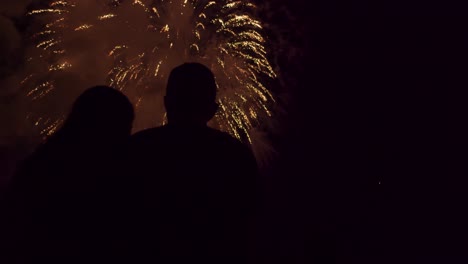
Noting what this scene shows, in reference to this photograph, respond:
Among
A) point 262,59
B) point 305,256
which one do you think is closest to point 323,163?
point 305,256

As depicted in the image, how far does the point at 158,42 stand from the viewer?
734cm

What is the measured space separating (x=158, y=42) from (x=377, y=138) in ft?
28.6

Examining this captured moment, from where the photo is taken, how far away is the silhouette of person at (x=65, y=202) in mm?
1847

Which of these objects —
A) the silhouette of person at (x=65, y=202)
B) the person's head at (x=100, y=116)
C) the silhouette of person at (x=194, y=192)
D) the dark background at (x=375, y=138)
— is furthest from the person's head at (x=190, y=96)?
the dark background at (x=375, y=138)

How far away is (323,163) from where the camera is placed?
→ 14.1 metres

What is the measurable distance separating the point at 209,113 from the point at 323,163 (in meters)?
12.2

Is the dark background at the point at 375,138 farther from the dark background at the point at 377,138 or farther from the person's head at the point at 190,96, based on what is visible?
the person's head at the point at 190,96

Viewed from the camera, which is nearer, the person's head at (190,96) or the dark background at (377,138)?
the person's head at (190,96)

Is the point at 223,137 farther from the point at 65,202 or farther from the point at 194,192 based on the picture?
the point at 65,202

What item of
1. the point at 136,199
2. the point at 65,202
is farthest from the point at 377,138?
the point at 65,202

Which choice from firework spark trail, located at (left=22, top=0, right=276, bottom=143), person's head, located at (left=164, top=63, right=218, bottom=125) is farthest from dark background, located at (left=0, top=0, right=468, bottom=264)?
person's head, located at (left=164, top=63, right=218, bottom=125)

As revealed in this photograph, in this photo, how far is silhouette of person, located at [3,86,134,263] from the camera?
1.85m

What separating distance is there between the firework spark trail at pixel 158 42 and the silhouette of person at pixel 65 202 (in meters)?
5.30

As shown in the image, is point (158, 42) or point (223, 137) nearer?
point (223, 137)
